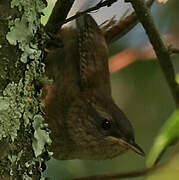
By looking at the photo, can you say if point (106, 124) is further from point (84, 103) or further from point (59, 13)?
point (59, 13)

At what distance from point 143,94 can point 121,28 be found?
5.55ft

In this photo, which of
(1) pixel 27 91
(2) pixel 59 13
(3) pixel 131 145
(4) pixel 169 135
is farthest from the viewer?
(3) pixel 131 145

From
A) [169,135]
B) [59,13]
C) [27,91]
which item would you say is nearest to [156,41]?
[59,13]

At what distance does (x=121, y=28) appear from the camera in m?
Result: 2.51

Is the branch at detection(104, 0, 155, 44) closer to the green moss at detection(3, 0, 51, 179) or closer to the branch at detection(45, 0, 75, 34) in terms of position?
the branch at detection(45, 0, 75, 34)

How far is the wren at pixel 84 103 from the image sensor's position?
2402 mm

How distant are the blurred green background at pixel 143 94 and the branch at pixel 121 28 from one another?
0.88m

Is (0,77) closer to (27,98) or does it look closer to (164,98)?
(27,98)

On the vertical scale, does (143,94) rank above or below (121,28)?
below

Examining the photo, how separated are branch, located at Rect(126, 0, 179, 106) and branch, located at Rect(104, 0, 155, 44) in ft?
2.13

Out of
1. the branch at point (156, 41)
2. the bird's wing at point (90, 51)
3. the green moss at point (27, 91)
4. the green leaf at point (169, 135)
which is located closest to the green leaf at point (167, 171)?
the green leaf at point (169, 135)

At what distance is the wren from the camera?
2402 mm

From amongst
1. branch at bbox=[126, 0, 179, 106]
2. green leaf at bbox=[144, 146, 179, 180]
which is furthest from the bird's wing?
green leaf at bbox=[144, 146, 179, 180]

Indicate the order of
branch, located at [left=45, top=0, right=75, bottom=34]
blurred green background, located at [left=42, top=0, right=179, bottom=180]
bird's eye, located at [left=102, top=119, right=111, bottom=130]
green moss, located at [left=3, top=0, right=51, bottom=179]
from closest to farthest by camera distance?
green moss, located at [left=3, top=0, right=51, bottom=179] → branch, located at [left=45, top=0, right=75, bottom=34] → bird's eye, located at [left=102, top=119, right=111, bottom=130] → blurred green background, located at [left=42, top=0, right=179, bottom=180]
